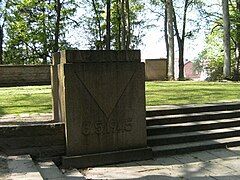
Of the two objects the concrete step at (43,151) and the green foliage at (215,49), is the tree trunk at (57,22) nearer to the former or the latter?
the green foliage at (215,49)

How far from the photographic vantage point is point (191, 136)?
6789 millimetres

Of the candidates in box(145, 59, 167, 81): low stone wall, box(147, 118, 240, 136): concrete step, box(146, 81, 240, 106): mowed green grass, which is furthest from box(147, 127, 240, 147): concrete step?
box(145, 59, 167, 81): low stone wall

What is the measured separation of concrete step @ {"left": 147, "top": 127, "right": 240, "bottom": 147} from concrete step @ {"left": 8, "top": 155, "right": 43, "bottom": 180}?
2.27 m

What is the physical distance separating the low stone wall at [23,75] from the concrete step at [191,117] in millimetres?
13036

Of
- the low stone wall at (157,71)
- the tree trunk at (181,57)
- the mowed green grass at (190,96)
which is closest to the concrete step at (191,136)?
the mowed green grass at (190,96)

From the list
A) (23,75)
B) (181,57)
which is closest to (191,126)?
(23,75)

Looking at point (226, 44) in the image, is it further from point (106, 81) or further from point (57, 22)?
point (57, 22)

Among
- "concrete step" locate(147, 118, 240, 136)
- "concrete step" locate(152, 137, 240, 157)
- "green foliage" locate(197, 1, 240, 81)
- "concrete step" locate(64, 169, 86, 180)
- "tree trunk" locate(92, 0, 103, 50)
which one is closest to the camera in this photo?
"concrete step" locate(64, 169, 86, 180)

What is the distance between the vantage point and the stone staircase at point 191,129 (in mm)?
6531

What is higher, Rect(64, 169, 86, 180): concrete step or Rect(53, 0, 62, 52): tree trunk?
Rect(53, 0, 62, 52): tree trunk

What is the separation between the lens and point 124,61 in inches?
240

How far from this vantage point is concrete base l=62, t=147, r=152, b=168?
224 inches

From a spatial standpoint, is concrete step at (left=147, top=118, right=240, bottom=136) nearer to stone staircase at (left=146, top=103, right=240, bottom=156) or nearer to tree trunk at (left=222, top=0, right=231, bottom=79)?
stone staircase at (left=146, top=103, right=240, bottom=156)

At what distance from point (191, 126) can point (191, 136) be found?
1.08 feet
